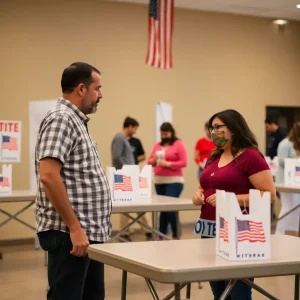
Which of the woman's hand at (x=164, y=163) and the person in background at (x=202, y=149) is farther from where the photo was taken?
the person in background at (x=202, y=149)

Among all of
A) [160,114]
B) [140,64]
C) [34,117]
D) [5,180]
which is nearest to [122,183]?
[5,180]

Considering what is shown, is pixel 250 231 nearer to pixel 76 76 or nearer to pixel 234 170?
pixel 234 170

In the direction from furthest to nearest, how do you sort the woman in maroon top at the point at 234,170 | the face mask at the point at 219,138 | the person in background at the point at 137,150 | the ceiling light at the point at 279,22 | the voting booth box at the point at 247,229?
the ceiling light at the point at 279,22 → the person in background at the point at 137,150 → the face mask at the point at 219,138 → the woman in maroon top at the point at 234,170 → the voting booth box at the point at 247,229

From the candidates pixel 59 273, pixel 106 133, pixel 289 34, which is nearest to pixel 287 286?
pixel 59 273

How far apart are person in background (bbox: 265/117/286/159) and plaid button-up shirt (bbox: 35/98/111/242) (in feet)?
21.7

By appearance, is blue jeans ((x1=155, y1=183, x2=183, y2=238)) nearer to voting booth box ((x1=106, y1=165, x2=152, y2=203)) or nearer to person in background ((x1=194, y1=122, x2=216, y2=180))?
person in background ((x1=194, y1=122, x2=216, y2=180))

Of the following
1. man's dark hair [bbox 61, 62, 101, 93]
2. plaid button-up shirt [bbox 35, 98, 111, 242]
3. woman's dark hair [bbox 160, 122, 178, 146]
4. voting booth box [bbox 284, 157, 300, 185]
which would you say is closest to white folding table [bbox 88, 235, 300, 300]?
plaid button-up shirt [bbox 35, 98, 111, 242]

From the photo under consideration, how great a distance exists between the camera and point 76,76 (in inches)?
120

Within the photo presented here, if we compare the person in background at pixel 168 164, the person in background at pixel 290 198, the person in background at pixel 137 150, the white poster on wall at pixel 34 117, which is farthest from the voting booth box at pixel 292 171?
the white poster on wall at pixel 34 117

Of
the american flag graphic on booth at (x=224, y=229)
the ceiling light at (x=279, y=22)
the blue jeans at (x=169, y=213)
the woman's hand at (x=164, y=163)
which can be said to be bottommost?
the blue jeans at (x=169, y=213)

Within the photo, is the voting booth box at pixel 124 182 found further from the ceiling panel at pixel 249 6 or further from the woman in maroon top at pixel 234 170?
the ceiling panel at pixel 249 6

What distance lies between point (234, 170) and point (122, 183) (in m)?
1.97

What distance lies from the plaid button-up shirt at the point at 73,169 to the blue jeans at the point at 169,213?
462cm

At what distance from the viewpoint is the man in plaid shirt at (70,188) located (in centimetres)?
286
